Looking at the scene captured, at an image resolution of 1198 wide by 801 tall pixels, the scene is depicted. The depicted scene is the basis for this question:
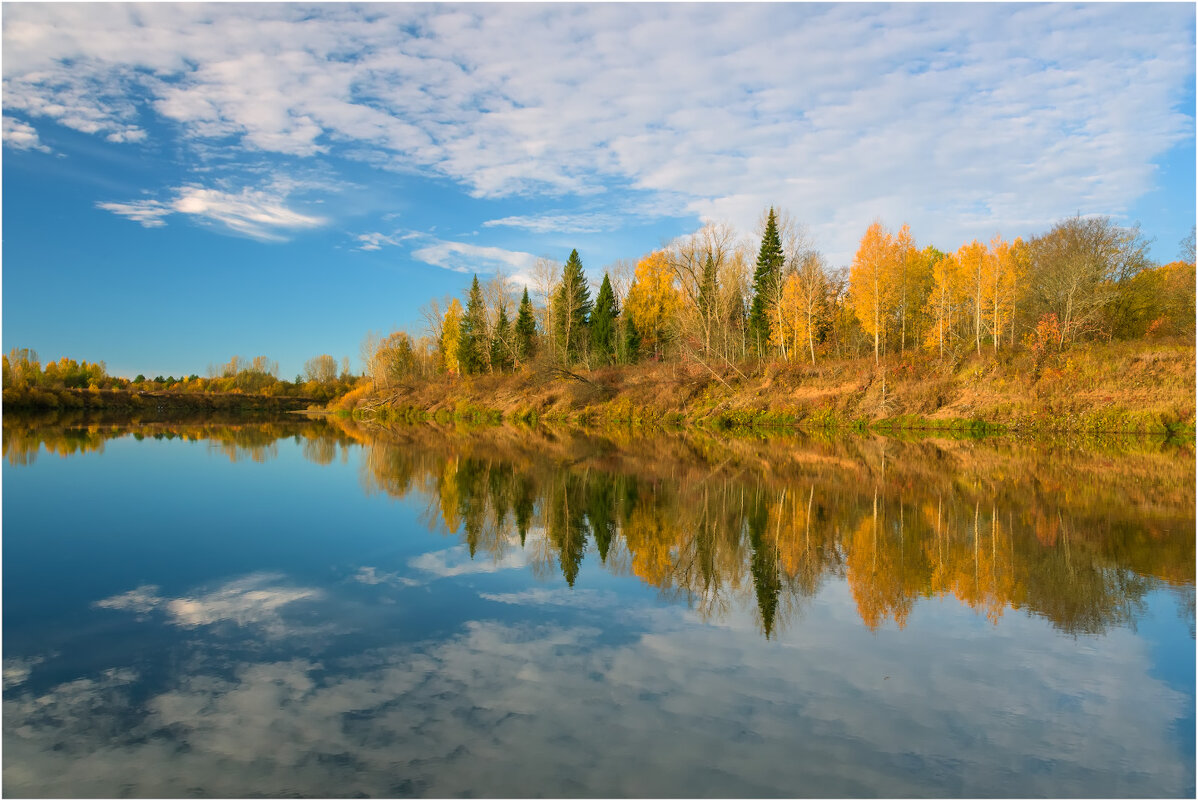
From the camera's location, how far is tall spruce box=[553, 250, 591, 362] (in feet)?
205

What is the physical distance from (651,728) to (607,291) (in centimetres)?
6165

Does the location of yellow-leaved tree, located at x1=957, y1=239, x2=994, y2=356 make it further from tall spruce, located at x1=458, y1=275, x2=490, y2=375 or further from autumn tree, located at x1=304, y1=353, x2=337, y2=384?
autumn tree, located at x1=304, y1=353, x2=337, y2=384

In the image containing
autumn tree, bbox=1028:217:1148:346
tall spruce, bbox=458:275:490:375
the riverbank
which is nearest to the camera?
autumn tree, bbox=1028:217:1148:346

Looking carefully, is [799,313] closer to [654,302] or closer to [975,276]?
[975,276]

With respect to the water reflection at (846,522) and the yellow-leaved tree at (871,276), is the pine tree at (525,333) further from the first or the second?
the water reflection at (846,522)

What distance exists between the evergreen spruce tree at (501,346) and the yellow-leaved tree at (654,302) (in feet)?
41.9

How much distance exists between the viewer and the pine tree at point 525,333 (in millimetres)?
64562

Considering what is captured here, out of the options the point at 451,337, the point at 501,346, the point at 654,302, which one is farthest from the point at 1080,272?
the point at 451,337

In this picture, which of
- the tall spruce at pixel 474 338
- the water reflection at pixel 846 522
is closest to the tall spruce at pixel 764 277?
the tall spruce at pixel 474 338

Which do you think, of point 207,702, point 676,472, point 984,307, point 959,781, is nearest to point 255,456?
point 676,472

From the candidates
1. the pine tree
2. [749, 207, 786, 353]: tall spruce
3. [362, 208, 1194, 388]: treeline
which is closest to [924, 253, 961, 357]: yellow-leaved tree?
[362, 208, 1194, 388]: treeline

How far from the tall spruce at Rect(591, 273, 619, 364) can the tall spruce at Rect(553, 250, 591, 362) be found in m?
1.28

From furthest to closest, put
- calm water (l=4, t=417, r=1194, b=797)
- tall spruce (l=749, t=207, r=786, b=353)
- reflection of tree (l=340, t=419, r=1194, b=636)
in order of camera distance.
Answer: tall spruce (l=749, t=207, r=786, b=353) → reflection of tree (l=340, t=419, r=1194, b=636) → calm water (l=4, t=417, r=1194, b=797)

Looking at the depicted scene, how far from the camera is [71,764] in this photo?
375cm
